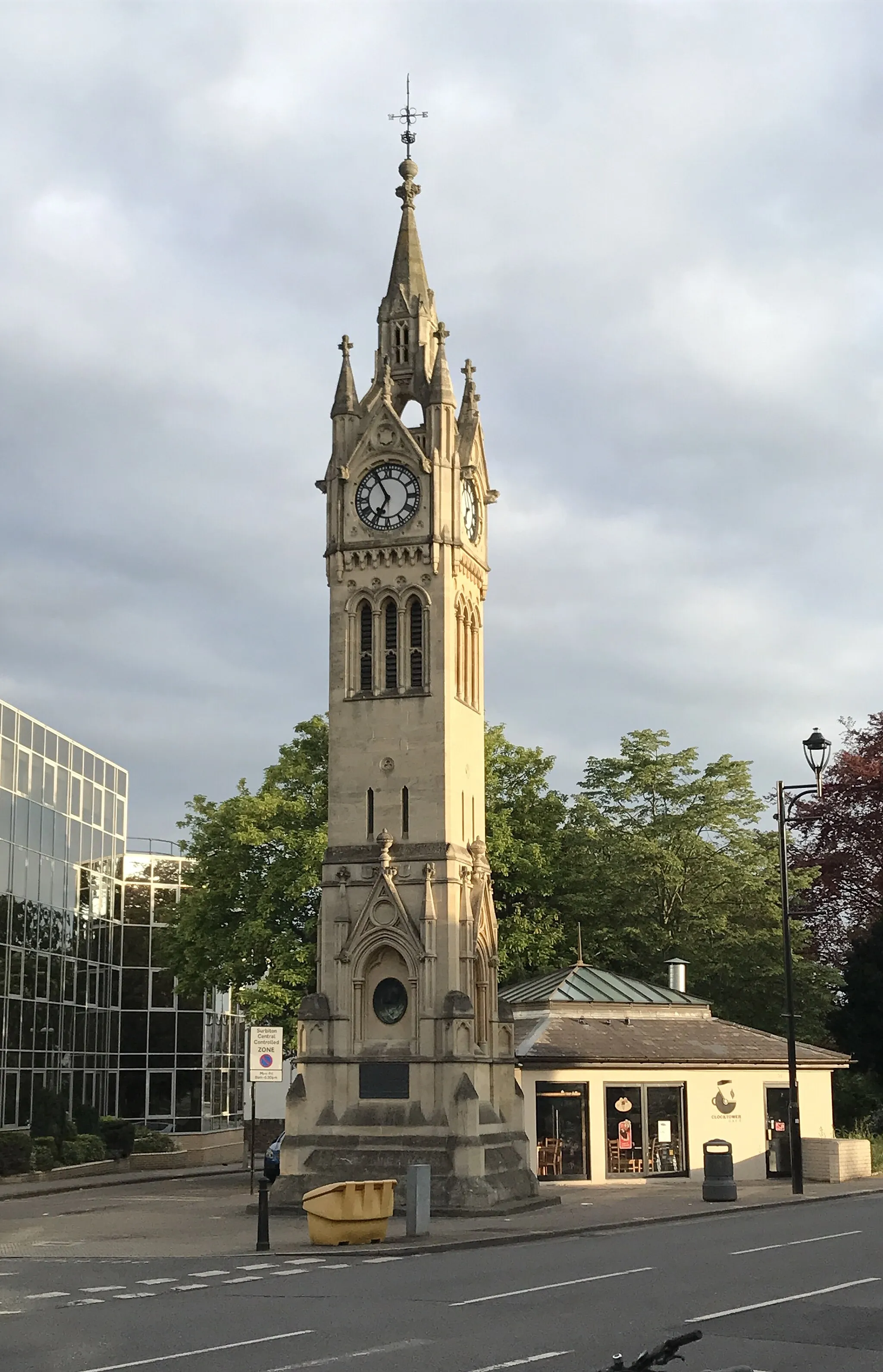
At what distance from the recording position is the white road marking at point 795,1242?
21.2m

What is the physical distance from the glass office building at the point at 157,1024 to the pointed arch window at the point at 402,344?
24937mm

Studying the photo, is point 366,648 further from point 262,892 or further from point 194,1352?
point 194,1352

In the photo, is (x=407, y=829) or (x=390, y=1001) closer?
(x=390, y=1001)

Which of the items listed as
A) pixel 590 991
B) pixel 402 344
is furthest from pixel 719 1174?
pixel 402 344

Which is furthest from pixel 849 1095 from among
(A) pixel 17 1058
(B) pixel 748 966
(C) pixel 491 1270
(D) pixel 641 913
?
(C) pixel 491 1270

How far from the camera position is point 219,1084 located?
6247cm

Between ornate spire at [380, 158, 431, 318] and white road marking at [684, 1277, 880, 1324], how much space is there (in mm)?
26883

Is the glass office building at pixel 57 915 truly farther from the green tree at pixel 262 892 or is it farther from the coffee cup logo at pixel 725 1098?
the coffee cup logo at pixel 725 1098

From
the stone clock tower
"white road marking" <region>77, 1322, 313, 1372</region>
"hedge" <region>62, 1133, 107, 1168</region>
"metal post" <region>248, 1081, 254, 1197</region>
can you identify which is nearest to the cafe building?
the stone clock tower

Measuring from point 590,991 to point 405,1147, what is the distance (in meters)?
9.41

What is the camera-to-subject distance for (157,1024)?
2296 inches

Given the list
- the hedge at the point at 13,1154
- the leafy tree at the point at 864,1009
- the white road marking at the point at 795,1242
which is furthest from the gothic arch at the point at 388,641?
the leafy tree at the point at 864,1009

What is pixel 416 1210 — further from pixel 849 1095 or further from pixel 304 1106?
pixel 849 1095

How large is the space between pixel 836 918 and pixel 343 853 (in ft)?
92.2
